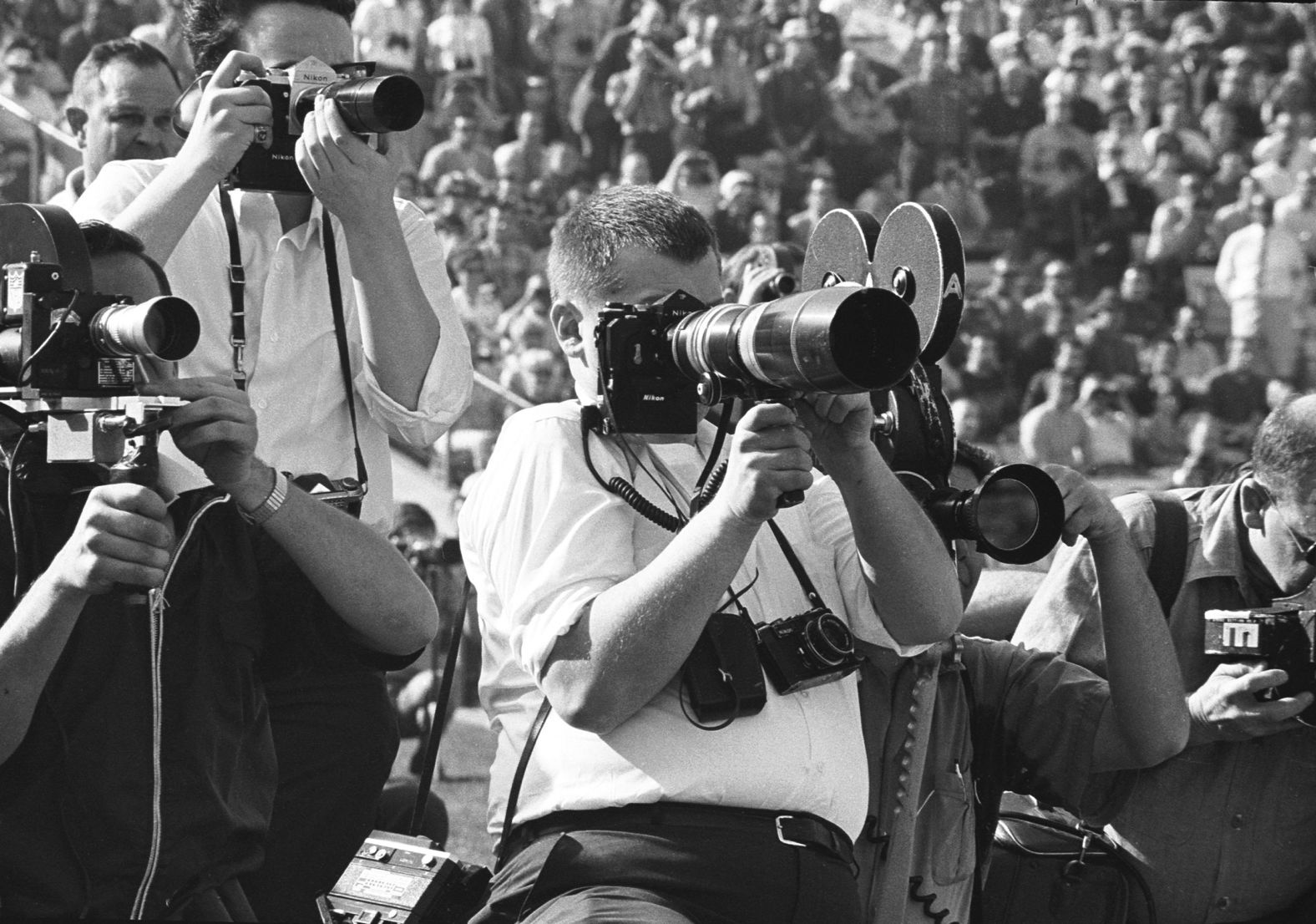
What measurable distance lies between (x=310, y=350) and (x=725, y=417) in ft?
2.50

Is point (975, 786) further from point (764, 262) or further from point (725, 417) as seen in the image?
point (764, 262)

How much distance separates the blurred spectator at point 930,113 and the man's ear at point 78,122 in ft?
32.6

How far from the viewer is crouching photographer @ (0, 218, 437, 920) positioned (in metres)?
1.88

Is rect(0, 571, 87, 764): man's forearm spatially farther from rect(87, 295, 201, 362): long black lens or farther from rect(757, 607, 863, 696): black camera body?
rect(757, 607, 863, 696): black camera body

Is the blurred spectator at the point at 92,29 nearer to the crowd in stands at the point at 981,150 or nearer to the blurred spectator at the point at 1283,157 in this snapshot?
the crowd in stands at the point at 981,150

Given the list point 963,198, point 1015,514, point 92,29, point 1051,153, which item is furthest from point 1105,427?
point 1015,514

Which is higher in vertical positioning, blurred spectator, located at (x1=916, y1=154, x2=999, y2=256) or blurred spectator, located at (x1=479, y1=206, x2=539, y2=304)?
blurred spectator, located at (x1=916, y1=154, x2=999, y2=256)

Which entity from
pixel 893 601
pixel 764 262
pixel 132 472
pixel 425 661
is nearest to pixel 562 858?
pixel 893 601

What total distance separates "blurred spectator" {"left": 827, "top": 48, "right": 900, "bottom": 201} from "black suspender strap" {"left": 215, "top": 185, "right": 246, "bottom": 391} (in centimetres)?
1104

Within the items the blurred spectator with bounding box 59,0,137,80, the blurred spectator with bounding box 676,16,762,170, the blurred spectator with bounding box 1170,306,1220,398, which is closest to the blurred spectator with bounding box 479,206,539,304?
the blurred spectator with bounding box 676,16,762,170

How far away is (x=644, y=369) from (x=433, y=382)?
2.02 feet

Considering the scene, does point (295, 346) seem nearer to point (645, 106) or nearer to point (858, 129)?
point (645, 106)

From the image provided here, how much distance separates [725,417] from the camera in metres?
2.29

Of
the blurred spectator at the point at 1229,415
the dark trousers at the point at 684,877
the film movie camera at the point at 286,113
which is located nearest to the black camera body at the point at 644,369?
the dark trousers at the point at 684,877
